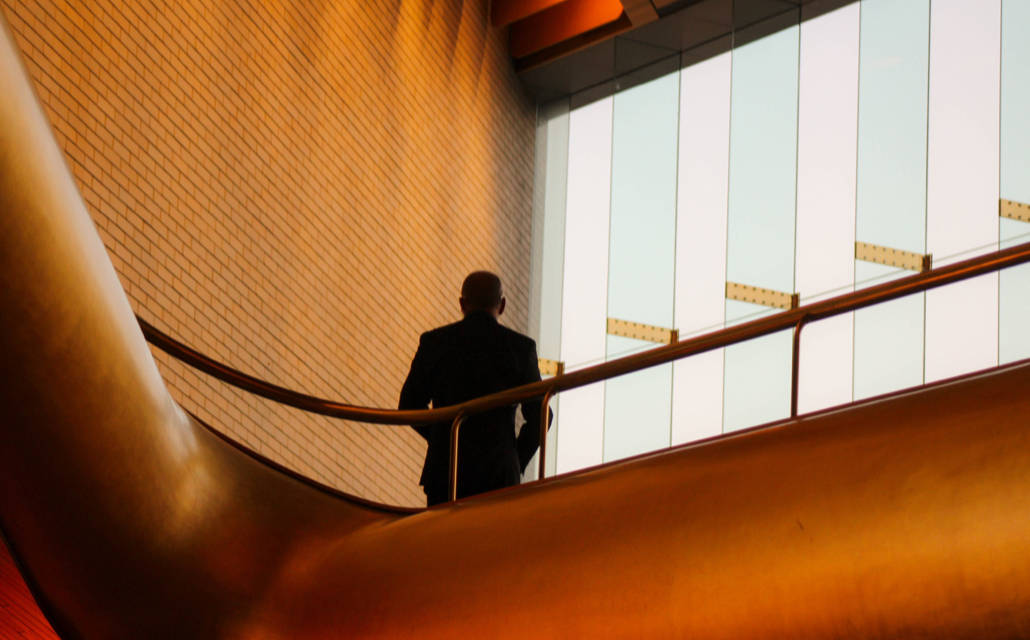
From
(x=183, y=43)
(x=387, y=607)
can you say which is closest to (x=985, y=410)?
(x=387, y=607)

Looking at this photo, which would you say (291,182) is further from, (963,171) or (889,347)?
(963,171)

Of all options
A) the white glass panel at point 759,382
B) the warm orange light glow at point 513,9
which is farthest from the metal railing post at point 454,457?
the warm orange light glow at point 513,9

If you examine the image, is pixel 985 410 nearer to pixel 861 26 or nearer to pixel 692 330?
pixel 692 330

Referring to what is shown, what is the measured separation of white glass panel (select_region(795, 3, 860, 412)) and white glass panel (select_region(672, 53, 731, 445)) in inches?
32.2

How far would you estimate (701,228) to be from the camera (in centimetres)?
1227

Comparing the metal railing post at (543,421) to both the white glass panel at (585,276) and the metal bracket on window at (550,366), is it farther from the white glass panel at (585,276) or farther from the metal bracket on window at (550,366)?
the metal bracket on window at (550,366)

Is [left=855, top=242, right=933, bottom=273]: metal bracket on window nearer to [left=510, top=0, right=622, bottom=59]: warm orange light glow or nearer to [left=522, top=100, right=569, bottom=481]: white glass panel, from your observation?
[left=522, top=100, right=569, bottom=481]: white glass panel

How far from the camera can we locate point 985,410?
347 cm

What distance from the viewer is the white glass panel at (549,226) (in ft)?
42.5

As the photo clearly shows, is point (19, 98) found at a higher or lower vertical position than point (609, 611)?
higher

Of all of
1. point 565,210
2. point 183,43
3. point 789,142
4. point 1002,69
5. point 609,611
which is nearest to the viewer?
point 609,611

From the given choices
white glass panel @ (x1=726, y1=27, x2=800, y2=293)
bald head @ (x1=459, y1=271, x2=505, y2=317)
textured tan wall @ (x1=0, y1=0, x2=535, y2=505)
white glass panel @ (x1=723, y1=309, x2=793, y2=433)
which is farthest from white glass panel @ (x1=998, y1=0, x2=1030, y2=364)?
bald head @ (x1=459, y1=271, x2=505, y2=317)

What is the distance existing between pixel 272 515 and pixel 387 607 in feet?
2.67

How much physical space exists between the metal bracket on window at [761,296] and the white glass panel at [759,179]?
0.19 feet
